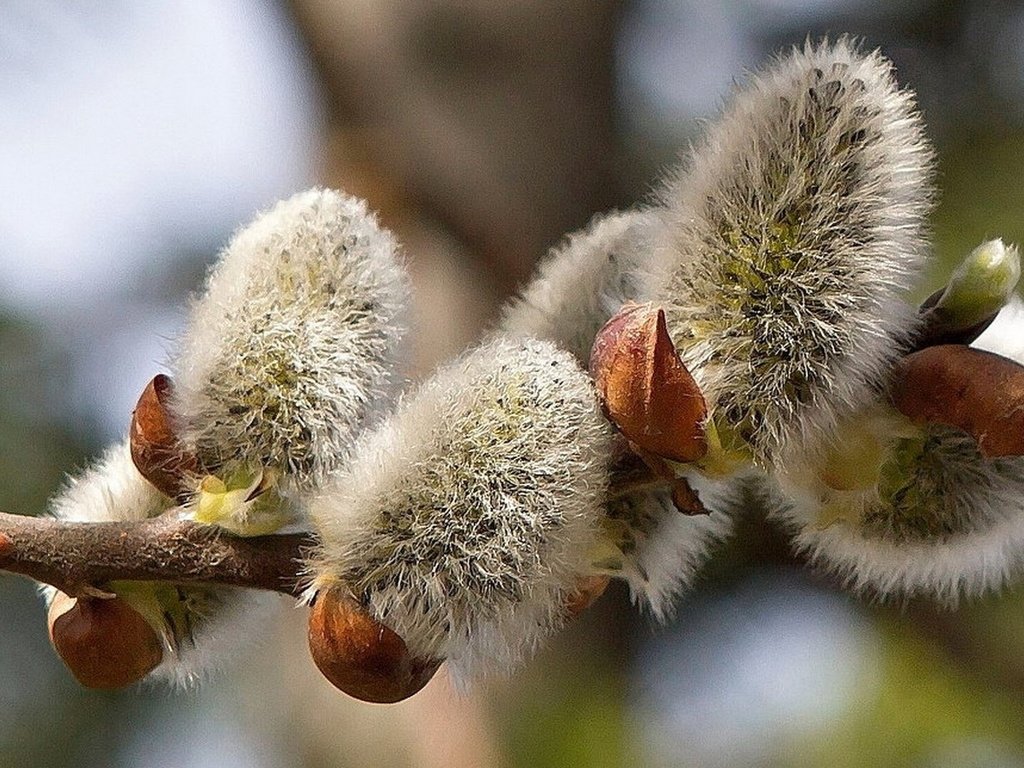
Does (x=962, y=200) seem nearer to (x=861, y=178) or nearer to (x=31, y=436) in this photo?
(x=861, y=178)

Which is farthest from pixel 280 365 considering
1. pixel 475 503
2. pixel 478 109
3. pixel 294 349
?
pixel 478 109

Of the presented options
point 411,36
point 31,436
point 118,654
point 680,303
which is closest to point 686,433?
point 680,303

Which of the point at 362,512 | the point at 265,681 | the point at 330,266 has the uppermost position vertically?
the point at 330,266

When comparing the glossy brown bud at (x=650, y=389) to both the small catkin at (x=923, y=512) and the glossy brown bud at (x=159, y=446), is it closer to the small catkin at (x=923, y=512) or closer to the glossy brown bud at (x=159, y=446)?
the small catkin at (x=923, y=512)

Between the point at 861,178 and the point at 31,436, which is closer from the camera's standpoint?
the point at 861,178

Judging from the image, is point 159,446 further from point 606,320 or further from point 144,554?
point 606,320

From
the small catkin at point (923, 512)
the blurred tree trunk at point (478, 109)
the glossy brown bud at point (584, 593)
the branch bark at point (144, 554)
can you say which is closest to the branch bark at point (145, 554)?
the branch bark at point (144, 554)
